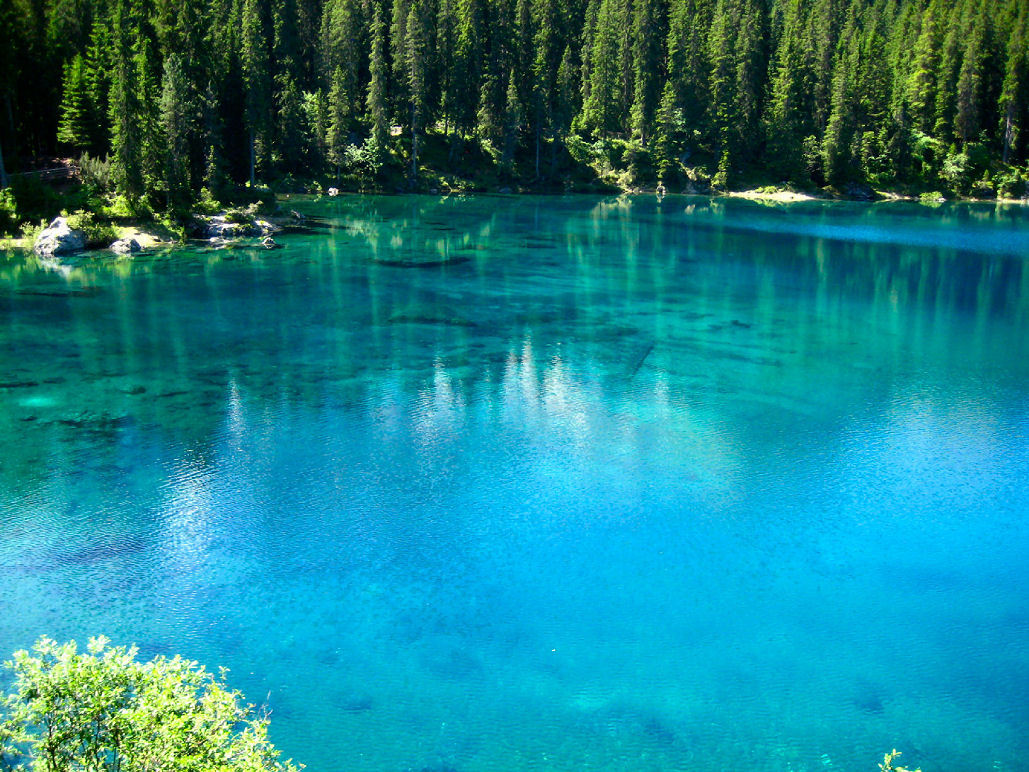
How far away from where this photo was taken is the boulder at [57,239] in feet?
186

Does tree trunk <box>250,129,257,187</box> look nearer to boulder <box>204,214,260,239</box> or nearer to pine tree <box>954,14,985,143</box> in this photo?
boulder <box>204,214,260,239</box>

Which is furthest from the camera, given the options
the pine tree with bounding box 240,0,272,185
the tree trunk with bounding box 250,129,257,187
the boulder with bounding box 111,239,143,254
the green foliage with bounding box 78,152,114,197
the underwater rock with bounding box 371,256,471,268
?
the tree trunk with bounding box 250,129,257,187

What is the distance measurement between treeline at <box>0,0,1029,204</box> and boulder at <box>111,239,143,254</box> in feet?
99.8

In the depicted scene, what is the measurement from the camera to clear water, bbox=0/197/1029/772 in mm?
16016

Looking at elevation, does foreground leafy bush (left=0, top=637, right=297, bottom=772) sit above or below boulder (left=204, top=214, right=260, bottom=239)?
below

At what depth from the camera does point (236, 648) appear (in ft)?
57.4

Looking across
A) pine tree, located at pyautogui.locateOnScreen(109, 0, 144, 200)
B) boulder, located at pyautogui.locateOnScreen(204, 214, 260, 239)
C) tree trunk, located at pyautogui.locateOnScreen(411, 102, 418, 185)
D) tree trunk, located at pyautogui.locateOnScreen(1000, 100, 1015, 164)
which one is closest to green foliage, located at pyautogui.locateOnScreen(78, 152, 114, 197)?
pine tree, located at pyautogui.locateOnScreen(109, 0, 144, 200)

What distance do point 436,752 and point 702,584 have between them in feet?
26.6

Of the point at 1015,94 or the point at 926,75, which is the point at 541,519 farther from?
the point at 926,75

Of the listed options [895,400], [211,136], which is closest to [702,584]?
[895,400]

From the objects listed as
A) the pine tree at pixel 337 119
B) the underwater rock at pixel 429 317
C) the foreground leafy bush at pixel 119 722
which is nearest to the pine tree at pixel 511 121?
the pine tree at pixel 337 119

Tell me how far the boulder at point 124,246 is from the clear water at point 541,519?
40.2ft

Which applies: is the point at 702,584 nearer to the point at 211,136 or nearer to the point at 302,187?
the point at 211,136

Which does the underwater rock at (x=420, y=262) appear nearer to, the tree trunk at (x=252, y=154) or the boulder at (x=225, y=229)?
the boulder at (x=225, y=229)
